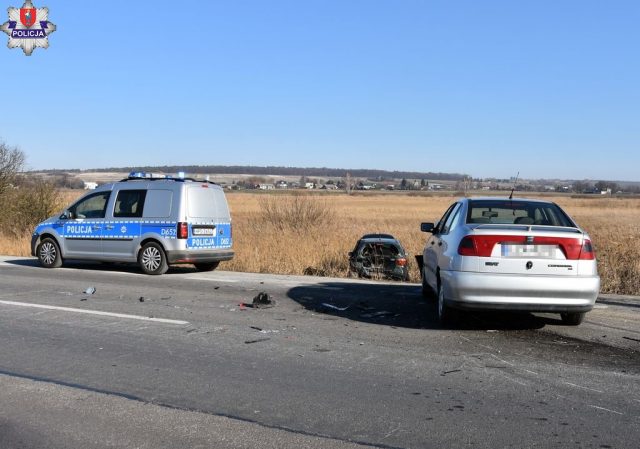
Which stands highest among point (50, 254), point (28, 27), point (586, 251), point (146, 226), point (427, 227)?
point (28, 27)

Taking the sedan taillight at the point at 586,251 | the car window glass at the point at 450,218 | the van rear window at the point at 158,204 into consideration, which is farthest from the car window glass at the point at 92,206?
the sedan taillight at the point at 586,251

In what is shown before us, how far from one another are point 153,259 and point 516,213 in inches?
304

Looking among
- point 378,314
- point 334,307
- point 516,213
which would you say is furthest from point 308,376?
point 516,213

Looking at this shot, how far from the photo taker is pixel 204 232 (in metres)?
13.5

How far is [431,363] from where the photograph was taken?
629cm

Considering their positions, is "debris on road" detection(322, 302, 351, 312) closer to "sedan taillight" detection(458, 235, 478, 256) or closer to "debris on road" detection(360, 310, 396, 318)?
"debris on road" detection(360, 310, 396, 318)

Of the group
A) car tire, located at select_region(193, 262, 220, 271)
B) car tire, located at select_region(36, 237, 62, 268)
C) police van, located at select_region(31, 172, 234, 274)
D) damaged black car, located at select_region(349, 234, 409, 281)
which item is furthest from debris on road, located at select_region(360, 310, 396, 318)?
car tire, located at select_region(36, 237, 62, 268)

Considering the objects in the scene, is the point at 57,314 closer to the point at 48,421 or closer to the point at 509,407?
the point at 48,421

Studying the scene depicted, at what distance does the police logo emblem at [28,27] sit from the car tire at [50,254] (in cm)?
959

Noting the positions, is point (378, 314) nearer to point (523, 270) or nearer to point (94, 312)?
point (523, 270)

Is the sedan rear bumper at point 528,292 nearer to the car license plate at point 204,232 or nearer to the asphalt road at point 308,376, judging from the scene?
the asphalt road at point 308,376

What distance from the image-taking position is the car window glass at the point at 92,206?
45.9 feet

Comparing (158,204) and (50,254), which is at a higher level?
(158,204)

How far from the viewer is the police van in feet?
43.2
